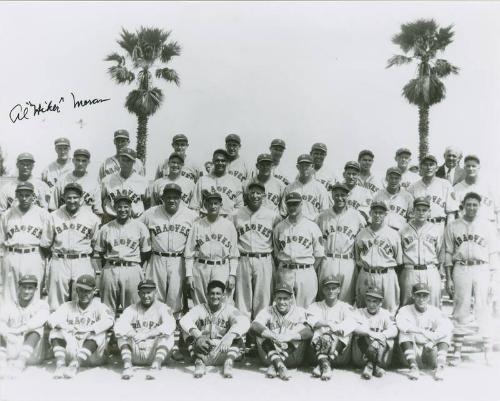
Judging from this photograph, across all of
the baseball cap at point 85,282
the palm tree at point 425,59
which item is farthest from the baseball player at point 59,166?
the palm tree at point 425,59

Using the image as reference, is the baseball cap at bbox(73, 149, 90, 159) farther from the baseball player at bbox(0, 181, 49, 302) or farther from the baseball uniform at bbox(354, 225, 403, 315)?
the baseball uniform at bbox(354, 225, 403, 315)

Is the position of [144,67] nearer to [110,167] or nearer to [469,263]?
[110,167]

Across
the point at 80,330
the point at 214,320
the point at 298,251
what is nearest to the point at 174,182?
the point at 298,251

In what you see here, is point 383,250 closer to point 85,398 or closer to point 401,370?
point 401,370

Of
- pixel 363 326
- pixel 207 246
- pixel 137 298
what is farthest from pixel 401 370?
pixel 137 298

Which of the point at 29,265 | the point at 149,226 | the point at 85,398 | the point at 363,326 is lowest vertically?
the point at 85,398

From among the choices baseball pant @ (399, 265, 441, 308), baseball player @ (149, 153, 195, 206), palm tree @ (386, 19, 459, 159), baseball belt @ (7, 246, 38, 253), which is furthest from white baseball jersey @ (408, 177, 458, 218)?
palm tree @ (386, 19, 459, 159)
